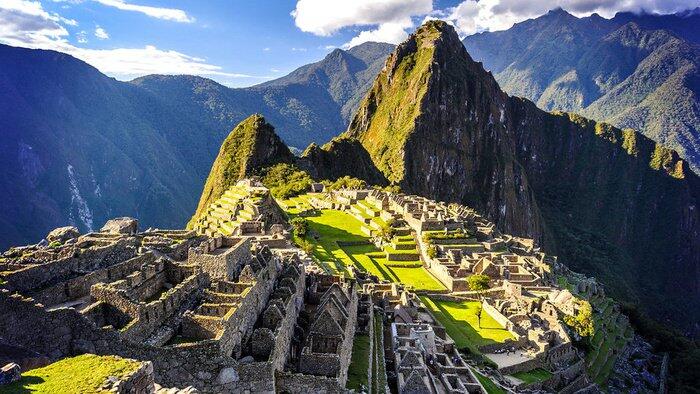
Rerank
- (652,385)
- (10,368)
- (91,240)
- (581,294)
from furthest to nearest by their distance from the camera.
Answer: (581,294) → (652,385) → (91,240) → (10,368)

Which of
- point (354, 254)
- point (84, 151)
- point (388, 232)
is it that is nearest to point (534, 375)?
A: point (354, 254)

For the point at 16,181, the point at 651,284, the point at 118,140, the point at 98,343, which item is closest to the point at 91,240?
the point at 98,343

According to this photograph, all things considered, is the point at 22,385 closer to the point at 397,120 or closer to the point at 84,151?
the point at 84,151

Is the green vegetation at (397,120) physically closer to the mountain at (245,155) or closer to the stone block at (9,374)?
the mountain at (245,155)

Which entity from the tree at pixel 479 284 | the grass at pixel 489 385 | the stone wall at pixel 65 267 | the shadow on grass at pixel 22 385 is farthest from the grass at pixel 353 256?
the shadow on grass at pixel 22 385

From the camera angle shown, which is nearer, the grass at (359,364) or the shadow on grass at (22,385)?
the shadow on grass at (22,385)

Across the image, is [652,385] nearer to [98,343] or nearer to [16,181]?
[98,343]
